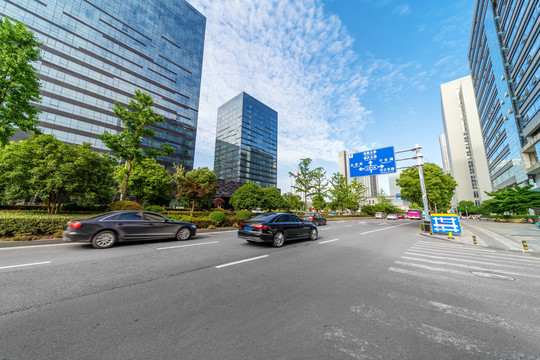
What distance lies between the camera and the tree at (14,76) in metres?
11.0

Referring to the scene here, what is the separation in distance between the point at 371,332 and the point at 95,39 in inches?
2810

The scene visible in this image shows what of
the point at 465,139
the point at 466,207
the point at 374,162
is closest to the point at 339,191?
the point at 374,162

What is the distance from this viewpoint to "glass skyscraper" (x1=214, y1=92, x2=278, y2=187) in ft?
286

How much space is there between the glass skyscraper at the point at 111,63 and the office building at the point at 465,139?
103 m

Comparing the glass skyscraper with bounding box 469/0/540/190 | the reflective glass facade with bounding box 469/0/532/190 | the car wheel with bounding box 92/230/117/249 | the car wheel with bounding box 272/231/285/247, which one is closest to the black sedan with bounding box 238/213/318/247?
the car wheel with bounding box 272/231/285/247

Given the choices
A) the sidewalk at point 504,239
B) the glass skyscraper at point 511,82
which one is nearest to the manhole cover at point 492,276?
the sidewalk at point 504,239

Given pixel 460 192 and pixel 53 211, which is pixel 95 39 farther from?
pixel 460 192

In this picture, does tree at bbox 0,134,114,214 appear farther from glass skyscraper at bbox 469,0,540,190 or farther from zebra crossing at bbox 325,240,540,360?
glass skyscraper at bbox 469,0,540,190

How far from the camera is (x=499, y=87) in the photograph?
37594 mm

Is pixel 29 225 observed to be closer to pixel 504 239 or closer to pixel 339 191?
pixel 504 239

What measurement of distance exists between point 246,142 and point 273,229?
84523mm

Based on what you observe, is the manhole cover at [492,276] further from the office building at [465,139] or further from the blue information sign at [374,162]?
the office building at [465,139]

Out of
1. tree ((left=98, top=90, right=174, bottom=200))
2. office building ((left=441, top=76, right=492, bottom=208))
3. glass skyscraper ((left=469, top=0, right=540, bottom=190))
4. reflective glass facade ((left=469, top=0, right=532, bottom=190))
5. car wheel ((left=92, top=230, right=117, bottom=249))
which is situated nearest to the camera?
car wheel ((left=92, top=230, right=117, bottom=249))

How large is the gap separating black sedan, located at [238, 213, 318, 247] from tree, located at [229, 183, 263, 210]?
92.3ft
